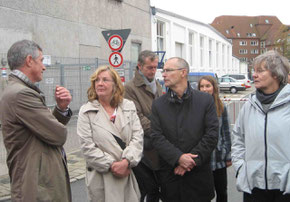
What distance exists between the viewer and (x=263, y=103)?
2.75 m

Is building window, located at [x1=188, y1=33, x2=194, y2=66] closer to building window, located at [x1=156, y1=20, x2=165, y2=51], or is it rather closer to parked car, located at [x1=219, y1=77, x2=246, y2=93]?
parked car, located at [x1=219, y1=77, x2=246, y2=93]

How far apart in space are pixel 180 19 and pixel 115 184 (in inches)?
1042

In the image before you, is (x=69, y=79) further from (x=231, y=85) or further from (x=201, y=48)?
(x=201, y=48)

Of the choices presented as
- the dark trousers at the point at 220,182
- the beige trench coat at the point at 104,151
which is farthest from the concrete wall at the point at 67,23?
the dark trousers at the point at 220,182

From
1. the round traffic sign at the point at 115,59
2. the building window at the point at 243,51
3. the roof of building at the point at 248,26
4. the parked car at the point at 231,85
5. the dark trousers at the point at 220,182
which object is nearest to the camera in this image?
the dark trousers at the point at 220,182

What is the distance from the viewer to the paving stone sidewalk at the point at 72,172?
16.6 ft

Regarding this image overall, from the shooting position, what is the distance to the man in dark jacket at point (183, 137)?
3.06 m

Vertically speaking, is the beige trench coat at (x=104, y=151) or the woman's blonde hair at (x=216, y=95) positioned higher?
the woman's blonde hair at (x=216, y=95)

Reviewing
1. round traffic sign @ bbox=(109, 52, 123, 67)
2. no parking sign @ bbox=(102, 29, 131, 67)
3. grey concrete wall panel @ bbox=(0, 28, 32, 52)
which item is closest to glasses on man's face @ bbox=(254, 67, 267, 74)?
no parking sign @ bbox=(102, 29, 131, 67)

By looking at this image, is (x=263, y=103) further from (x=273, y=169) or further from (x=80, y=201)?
(x=80, y=201)

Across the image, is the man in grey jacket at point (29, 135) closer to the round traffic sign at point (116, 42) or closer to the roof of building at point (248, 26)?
the round traffic sign at point (116, 42)

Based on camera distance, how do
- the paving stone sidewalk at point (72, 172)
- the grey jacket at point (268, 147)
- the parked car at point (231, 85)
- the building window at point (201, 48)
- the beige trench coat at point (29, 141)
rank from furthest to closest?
1. the building window at point (201, 48)
2. the parked car at point (231, 85)
3. the paving stone sidewalk at point (72, 172)
4. the grey jacket at point (268, 147)
5. the beige trench coat at point (29, 141)

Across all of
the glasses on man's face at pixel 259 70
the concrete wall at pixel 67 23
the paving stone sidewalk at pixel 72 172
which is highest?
the concrete wall at pixel 67 23

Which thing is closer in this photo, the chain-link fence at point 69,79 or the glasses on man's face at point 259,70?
the glasses on man's face at point 259,70
